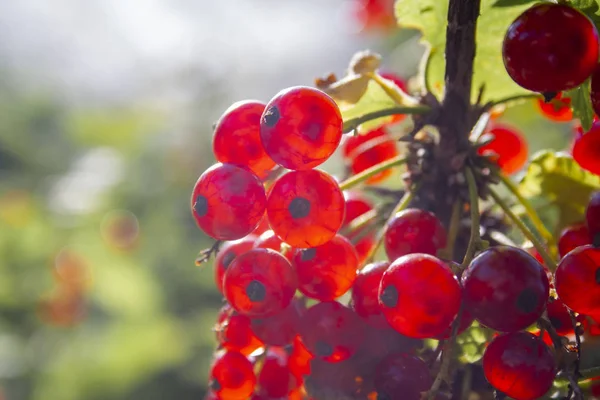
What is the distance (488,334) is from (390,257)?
0.64 feet

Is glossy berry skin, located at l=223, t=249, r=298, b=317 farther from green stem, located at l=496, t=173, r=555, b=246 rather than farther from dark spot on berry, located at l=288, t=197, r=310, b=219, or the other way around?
green stem, located at l=496, t=173, r=555, b=246

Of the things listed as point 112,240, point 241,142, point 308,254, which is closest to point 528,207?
point 308,254

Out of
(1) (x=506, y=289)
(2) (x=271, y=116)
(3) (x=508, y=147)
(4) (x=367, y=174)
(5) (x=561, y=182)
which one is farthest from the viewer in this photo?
(3) (x=508, y=147)

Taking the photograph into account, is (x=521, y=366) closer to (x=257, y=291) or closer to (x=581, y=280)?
(x=581, y=280)

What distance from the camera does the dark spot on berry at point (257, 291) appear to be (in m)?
0.95

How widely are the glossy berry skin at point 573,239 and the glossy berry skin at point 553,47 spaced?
0.30 m

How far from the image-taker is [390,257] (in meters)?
1.05

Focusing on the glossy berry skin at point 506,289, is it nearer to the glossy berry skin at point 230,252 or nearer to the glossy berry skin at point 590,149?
the glossy berry skin at point 590,149

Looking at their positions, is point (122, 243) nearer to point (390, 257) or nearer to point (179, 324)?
point (179, 324)

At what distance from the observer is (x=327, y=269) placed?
3.16ft

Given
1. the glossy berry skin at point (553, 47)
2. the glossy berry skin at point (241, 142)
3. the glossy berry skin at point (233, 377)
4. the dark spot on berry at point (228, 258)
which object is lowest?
the glossy berry skin at point (553, 47)

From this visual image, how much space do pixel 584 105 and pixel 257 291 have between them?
0.60 metres

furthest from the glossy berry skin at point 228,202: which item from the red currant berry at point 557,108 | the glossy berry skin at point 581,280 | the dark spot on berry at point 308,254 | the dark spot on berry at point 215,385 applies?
the red currant berry at point 557,108

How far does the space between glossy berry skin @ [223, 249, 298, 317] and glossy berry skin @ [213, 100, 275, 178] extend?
14cm
